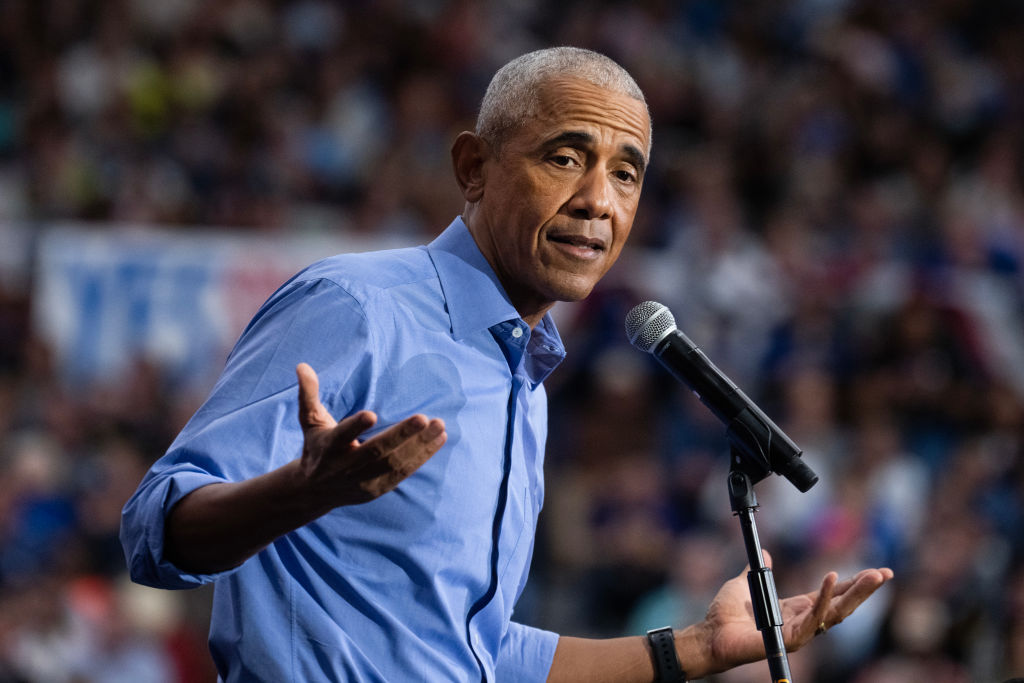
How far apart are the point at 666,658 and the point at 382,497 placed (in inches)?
34.3

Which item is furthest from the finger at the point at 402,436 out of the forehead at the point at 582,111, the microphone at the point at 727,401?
the forehead at the point at 582,111

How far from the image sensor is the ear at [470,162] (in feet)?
7.70

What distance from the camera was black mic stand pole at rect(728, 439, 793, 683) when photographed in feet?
6.81

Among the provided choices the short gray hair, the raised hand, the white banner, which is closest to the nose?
the short gray hair

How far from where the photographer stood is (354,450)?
4.77 ft

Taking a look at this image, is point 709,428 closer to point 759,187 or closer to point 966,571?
point 966,571

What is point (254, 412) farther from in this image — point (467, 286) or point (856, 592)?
point (856, 592)

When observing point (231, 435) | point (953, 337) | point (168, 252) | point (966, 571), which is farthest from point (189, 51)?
point (231, 435)

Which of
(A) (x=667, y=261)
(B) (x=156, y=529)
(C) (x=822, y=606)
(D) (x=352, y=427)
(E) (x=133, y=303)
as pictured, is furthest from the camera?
(A) (x=667, y=261)

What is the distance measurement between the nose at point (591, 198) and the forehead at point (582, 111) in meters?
0.08

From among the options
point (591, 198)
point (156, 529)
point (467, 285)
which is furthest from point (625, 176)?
point (156, 529)

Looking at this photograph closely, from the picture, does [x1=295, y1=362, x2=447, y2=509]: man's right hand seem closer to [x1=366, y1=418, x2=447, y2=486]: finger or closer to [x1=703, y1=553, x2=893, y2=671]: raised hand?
[x1=366, y1=418, x2=447, y2=486]: finger

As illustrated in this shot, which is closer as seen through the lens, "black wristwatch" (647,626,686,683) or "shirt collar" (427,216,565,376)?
"shirt collar" (427,216,565,376)

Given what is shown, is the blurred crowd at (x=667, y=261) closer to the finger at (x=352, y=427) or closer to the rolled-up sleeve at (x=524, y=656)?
the rolled-up sleeve at (x=524, y=656)
